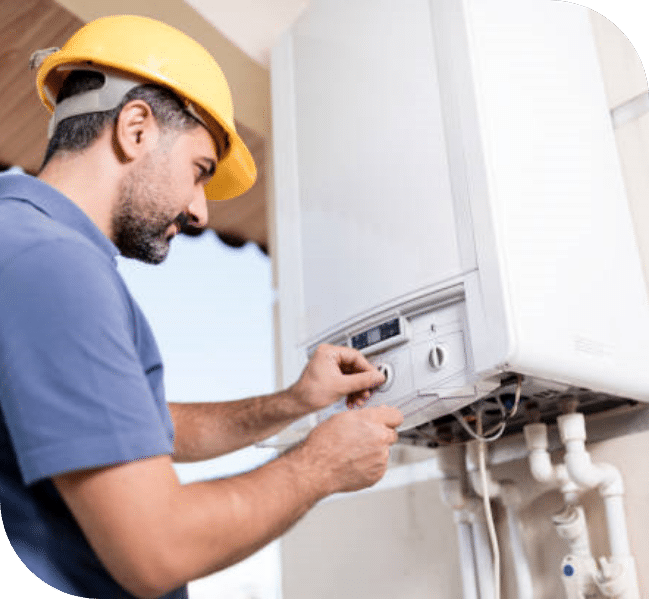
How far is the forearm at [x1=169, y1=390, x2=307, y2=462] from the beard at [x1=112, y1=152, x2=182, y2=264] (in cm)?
33

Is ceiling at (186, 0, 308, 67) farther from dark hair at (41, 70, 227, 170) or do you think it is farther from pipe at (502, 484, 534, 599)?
pipe at (502, 484, 534, 599)

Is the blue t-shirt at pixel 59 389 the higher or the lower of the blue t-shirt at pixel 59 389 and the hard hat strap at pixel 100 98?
the lower

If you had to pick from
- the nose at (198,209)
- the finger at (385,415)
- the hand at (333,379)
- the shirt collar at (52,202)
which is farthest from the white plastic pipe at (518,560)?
the shirt collar at (52,202)

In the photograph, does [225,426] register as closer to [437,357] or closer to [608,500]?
[437,357]

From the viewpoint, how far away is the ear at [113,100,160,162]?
1040 millimetres

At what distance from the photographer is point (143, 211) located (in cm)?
105

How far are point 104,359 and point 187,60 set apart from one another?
568 millimetres

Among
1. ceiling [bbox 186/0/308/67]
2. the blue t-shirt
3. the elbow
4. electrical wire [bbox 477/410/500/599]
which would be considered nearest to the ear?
the blue t-shirt

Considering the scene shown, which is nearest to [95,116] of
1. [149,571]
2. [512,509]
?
[149,571]

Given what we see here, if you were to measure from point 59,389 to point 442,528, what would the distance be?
968mm

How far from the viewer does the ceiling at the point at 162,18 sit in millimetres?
1832

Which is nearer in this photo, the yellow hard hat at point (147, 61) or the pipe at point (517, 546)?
the yellow hard hat at point (147, 61)

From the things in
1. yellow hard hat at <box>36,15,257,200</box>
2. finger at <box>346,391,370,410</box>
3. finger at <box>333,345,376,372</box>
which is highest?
yellow hard hat at <box>36,15,257,200</box>

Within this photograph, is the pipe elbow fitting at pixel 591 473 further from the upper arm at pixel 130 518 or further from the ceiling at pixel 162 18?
the ceiling at pixel 162 18
